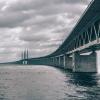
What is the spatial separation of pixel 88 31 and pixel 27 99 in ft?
172

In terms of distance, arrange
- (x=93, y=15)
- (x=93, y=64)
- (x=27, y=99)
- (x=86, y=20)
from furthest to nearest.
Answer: (x=93, y=64)
(x=86, y=20)
(x=93, y=15)
(x=27, y=99)

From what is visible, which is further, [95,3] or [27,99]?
[95,3]

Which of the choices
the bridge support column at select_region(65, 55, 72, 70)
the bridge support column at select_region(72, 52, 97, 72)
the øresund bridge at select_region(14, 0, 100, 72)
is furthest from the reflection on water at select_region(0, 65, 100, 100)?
the bridge support column at select_region(65, 55, 72, 70)

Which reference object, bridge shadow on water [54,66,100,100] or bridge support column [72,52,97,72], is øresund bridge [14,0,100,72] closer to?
bridge support column [72,52,97,72]

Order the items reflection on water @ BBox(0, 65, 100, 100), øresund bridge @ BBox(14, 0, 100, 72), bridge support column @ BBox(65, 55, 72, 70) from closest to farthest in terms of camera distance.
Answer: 1. reflection on water @ BBox(0, 65, 100, 100)
2. øresund bridge @ BBox(14, 0, 100, 72)
3. bridge support column @ BBox(65, 55, 72, 70)

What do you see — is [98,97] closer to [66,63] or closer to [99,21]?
[99,21]

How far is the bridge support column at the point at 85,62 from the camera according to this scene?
133 m

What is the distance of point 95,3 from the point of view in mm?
64938

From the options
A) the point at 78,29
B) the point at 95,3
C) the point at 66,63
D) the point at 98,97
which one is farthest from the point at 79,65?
the point at 98,97

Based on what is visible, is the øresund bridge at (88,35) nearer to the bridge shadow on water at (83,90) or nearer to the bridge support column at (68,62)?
the bridge shadow on water at (83,90)

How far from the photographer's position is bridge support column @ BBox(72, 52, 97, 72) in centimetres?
13300

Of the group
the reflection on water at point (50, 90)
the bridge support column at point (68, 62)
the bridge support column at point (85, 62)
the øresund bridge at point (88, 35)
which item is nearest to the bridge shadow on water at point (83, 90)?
the reflection on water at point (50, 90)

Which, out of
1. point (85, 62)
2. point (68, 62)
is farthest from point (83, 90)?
point (68, 62)

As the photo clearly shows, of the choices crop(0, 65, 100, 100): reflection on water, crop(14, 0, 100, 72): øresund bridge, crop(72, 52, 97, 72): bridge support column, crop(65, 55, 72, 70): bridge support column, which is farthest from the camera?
crop(65, 55, 72, 70): bridge support column
